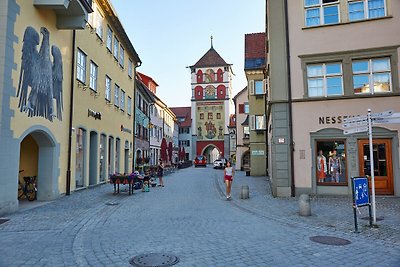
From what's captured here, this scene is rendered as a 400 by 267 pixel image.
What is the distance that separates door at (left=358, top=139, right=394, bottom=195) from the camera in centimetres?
1389

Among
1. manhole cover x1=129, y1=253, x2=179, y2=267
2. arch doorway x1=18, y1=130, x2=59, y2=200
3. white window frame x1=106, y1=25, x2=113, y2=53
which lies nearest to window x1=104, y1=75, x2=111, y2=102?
white window frame x1=106, y1=25, x2=113, y2=53

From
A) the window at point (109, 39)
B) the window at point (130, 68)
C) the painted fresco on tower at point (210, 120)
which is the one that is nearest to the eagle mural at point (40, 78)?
the window at point (109, 39)

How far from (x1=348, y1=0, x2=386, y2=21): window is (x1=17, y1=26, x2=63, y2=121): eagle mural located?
515 inches

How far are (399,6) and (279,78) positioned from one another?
5820 mm

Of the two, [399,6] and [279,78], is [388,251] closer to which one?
[279,78]

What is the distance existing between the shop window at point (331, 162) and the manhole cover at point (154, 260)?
10.5 metres

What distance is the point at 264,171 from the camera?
31078 millimetres

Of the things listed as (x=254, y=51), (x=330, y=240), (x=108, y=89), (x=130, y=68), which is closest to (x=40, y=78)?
(x=108, y=89)

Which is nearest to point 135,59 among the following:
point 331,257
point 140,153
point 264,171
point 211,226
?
point 140,153

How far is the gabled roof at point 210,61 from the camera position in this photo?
236 ft

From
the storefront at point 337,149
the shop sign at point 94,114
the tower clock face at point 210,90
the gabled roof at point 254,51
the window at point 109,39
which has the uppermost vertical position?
the tower clock face at point 210,90

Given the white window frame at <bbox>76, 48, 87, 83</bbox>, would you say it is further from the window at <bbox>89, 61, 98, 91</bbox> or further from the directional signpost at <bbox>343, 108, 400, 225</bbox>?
the directional signpost at <bbox>343, 108, 400, 225</bbox>

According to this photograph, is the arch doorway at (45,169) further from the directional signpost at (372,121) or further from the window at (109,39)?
the directional signpost at (372,121)

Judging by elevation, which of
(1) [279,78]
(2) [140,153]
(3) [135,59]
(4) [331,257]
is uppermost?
(3) [135,59]
